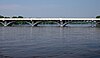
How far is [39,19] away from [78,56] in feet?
282

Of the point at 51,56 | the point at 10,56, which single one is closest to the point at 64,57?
the point at 51,56

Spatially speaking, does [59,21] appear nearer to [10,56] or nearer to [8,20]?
[8,20]

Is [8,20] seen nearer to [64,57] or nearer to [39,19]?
[39,19]

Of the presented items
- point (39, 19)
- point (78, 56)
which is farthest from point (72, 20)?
point (78, 56)

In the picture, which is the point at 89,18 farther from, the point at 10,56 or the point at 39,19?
the point at 10,56

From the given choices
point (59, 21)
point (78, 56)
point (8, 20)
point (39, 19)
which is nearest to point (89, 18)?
point (59, 21)

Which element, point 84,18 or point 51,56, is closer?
point 51,56

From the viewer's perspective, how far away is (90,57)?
15.2 metres

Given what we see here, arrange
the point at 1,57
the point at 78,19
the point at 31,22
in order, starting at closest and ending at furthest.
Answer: the point at 1,57 < the point at 78,19 < the point at 31,22

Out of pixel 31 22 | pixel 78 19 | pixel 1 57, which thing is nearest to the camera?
pixel 1 57

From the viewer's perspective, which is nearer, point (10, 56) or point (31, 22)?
point (10, 56)

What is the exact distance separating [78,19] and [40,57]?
85820 millimetres

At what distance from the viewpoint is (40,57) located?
49.4ft

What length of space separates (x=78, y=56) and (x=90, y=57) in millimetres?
781
